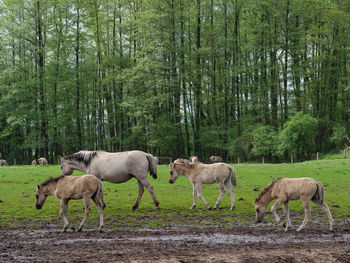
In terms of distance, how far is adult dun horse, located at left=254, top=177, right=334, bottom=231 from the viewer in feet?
37.2

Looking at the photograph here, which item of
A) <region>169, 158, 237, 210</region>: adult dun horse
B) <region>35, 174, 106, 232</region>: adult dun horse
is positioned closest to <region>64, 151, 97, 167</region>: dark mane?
<region>169, 158, 237, 210</region>: adult dun horse

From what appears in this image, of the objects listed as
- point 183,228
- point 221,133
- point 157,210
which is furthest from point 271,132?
point 183,228

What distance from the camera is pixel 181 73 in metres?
53.8

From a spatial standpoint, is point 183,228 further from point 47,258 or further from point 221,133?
point 221,133

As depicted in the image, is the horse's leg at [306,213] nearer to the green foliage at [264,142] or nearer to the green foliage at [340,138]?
the green foliage at [264,142]

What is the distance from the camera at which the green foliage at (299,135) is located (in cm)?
4438

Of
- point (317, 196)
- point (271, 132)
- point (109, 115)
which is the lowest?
Result: point (317, 196)

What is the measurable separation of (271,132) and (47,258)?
4216 centimetres

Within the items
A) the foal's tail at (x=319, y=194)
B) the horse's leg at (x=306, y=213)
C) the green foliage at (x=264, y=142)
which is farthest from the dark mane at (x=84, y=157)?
the green foliage at (x=264, y=142)

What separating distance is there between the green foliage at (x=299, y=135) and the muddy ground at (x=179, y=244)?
33002mm

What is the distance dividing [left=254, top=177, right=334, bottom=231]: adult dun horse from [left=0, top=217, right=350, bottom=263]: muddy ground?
382mm

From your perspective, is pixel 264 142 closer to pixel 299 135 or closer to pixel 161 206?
pixel 299 135

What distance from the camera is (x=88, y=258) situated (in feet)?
26.0

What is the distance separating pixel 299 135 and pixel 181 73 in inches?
671
